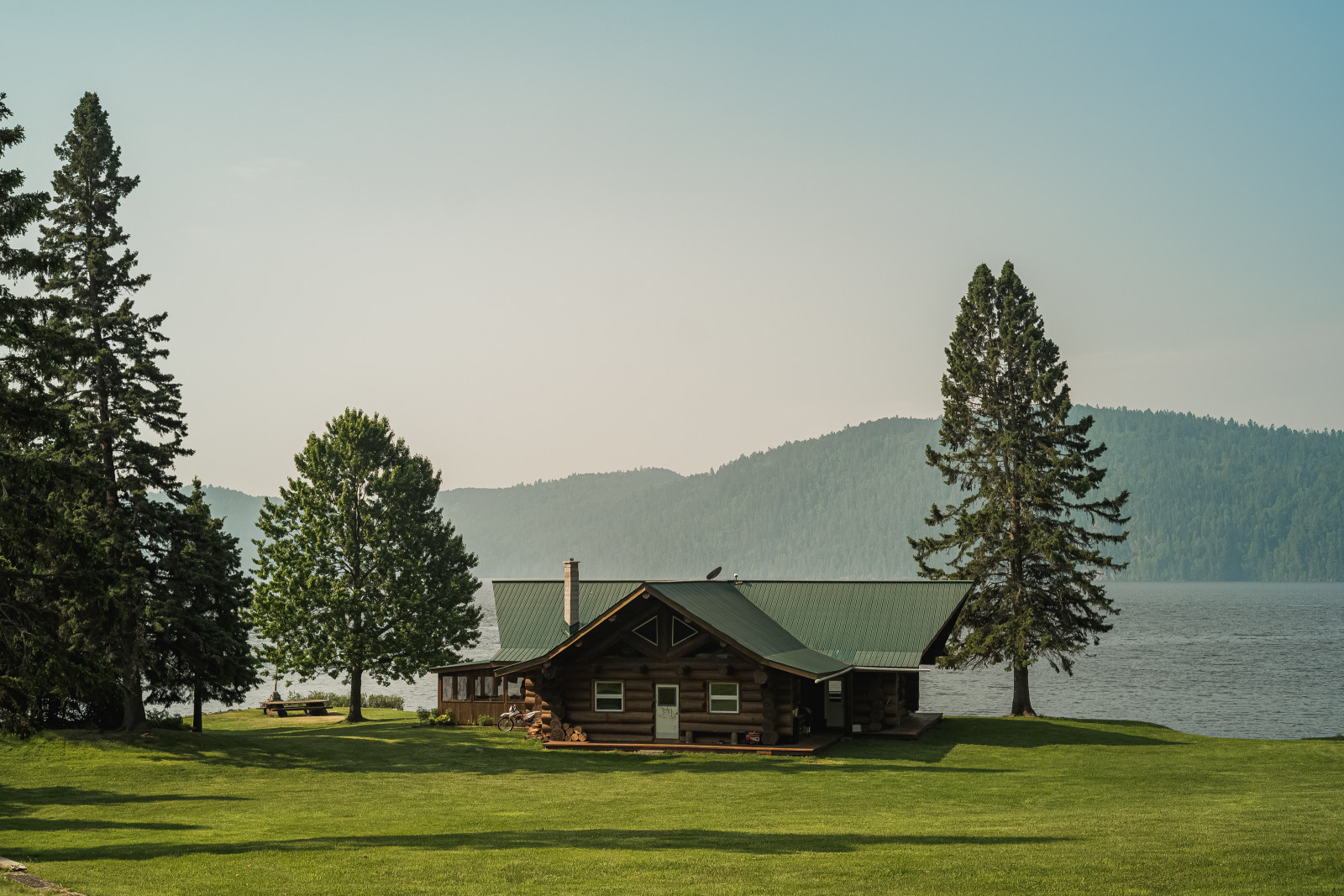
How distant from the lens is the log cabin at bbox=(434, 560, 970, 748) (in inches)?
1495

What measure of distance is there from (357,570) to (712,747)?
19304 millimetres

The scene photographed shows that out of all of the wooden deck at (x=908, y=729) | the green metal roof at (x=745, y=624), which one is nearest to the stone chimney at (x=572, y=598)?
the green metal roof at (x=745, y=624)

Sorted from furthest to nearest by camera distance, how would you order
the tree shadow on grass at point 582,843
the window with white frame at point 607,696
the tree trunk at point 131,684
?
the window with white frame at point 607,696, the tree trunk at point 131,684, the tree shadow on grass at point 582,843

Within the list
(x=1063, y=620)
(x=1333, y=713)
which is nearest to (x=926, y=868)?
(x=1063, y=620)

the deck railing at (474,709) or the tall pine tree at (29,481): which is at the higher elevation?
the tall pine tree at (29,481)

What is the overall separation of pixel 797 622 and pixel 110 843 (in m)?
28.2

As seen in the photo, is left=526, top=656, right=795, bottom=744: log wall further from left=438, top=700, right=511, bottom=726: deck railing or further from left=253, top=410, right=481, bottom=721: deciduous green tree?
left=253, top=410, right=481, bottom=721: deciduous green tree

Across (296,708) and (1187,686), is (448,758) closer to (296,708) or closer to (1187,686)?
(296,708)

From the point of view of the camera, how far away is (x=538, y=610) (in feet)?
156

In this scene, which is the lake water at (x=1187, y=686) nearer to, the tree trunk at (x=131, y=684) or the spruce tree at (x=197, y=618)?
the spruce tree at (x=197, y=618)

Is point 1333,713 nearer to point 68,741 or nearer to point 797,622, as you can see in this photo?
point 797,622

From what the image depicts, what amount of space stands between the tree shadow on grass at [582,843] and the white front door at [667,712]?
17.1 metres

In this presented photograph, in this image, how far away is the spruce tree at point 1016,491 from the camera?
154 feet

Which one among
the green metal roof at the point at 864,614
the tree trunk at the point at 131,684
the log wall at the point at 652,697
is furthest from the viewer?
the green metal roof at the point at 864,614
